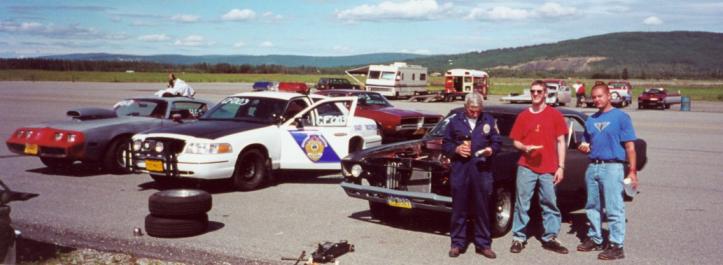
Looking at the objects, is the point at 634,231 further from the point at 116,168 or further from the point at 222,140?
the point at 116,168

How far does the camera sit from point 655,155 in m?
16.0

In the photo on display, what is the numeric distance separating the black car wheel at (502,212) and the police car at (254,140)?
3894 millimetres

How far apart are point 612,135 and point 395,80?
3921cm

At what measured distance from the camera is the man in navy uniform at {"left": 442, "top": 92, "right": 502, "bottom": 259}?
6488 mm

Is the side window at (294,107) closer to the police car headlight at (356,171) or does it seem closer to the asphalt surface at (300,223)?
the asphalt surface at (300,223)

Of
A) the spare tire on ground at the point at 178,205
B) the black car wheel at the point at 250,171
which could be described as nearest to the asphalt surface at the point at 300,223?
the black car wheel at the point at 250,171

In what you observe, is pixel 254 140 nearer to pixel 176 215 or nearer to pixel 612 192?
pixel 176 215

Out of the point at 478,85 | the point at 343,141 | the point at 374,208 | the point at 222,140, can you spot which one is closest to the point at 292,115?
the point at 343,141

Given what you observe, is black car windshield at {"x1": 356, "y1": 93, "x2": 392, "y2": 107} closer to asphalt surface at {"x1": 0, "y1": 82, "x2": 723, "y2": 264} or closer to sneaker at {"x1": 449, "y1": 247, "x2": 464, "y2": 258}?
asphalt surface at {"x1": 0, "y1": 82, "x2": 723, "y2": 264}


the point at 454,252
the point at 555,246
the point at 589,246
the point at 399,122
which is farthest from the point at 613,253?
the point at 399,122

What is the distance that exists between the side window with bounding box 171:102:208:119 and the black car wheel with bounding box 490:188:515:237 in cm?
706

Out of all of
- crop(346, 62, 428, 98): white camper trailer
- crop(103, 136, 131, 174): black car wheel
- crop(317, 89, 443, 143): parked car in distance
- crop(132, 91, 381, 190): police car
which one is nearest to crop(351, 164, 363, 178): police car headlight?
crop(132, 91, 381, 190): police car

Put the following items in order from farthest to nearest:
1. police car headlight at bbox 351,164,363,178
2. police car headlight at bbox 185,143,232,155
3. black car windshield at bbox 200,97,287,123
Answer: black car windshield at bbox 200,97,287,123 < police car headlight at bbox 185,143,232,155 < police car headlight at bbox 351,164,363,178

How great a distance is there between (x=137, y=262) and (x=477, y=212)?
321cm
